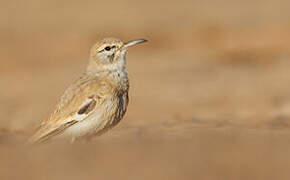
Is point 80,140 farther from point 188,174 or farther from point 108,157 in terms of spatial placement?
point 188,174

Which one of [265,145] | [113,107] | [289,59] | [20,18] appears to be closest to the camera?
[265,145]

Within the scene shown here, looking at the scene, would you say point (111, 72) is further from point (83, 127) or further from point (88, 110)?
point (83, 127)

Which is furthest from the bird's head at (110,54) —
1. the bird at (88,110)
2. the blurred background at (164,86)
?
the blurred background at (164,86)

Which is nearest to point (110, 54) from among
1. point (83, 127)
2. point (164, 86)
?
point (83, 127)

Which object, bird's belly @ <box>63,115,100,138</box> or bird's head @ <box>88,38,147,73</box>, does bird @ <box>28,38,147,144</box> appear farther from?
bird's head @ <box>88,38,147,73</box>

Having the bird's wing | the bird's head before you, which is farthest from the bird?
the bird's head

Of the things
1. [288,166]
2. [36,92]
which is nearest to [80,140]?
[288,166]

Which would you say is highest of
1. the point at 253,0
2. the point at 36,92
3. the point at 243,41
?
the point at 253,0

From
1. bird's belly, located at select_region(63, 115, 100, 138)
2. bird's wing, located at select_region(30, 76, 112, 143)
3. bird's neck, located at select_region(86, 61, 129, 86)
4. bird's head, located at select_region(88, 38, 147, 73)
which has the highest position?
bird's head, located at select_region(88, 38, 147, 73)
